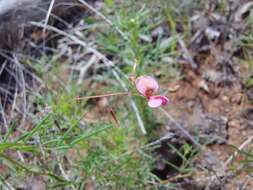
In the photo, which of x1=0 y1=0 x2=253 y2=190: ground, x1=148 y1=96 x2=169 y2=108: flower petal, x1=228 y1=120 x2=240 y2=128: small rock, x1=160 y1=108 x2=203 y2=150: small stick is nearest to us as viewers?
x1=148 y1=96 x2=169 y2=108: flower petal

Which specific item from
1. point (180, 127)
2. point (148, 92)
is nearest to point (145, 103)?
point (180, 127)

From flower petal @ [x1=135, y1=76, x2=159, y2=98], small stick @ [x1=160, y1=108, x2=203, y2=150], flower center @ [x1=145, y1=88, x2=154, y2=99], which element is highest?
flower petal @ [x1=135, y1=76, x2=159, y2=98]

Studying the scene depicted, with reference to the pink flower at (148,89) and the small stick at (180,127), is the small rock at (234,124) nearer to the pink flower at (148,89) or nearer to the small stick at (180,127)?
the small stick at (180,127)

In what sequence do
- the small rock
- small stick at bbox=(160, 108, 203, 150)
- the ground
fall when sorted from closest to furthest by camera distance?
the ground
small stick at bbox=(160, 108, 203, 150)
the small rock

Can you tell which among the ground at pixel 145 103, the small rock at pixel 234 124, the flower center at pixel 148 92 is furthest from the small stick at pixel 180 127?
the flower center at pixel 148 92

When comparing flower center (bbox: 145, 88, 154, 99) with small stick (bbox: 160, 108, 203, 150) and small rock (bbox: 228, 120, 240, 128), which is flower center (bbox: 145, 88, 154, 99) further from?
small rock (bbox: 228, 120, 240, 128)

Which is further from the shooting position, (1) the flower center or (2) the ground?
(2) the ground

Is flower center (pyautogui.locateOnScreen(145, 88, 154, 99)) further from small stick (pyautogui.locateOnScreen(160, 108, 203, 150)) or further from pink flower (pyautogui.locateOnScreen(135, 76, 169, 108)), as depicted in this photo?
small stick (pyautogui.locateOnScreen(160, 108, 203, 150))

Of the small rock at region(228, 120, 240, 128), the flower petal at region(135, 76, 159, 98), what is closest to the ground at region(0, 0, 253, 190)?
the small rock at region(228, 120, 240, 128)

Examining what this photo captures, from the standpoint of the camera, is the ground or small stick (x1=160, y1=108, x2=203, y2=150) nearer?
the ground

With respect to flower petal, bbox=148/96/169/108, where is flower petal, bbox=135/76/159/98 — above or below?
above

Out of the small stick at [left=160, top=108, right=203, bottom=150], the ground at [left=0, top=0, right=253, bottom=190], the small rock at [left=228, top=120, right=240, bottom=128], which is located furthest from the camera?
the small rock at [left=228, top=120, right=240, bottom=128]

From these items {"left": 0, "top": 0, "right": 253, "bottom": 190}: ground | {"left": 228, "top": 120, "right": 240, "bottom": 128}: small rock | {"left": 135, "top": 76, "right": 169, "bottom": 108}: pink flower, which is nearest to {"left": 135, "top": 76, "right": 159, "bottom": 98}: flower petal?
{"left": 135, "top": 76, "right": 169, "bottom": 108}: pink flower

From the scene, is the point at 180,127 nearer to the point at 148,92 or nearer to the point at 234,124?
the point at 234,124
